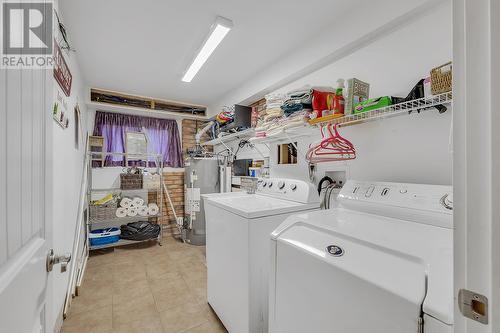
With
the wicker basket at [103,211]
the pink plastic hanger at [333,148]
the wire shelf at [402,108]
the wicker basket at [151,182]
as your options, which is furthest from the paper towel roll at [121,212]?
the wire shelf at [402,108]

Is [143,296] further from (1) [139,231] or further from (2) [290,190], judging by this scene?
(2) [290,190]

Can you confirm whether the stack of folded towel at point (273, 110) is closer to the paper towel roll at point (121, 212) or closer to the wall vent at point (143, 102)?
the wall vent at point (143, 102)

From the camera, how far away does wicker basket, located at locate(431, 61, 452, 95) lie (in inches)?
39.9

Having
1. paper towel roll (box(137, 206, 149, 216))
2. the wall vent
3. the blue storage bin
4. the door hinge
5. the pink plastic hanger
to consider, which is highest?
the wall vent

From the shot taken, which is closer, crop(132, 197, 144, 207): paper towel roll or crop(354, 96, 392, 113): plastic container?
crop(354, 96, 392, 113): plastic container

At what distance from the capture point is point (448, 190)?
100 centimetres

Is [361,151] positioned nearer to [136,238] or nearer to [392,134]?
[392,134]

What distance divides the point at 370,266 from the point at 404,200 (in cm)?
56

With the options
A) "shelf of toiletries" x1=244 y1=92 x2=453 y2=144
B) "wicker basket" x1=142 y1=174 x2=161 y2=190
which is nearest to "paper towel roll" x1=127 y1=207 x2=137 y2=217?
"wicker basket" x1=142 y1=174 x2=161 y2=190

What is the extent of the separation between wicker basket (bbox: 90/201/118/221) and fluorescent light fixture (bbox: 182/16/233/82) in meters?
2.24

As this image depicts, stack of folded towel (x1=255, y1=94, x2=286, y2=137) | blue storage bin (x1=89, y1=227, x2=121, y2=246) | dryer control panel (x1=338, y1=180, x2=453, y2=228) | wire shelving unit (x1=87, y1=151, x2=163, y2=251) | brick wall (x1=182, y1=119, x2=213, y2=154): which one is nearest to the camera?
dryer control panel (x1=338, y1=180, x2=453, y2=228)

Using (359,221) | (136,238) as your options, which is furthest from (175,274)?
(359,221)

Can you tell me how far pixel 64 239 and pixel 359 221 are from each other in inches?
94.3

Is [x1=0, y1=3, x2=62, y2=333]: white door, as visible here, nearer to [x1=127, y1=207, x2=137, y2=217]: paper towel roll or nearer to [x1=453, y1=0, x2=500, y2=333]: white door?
[x1=453, y1=0, x2=500, y2=333]: white door
